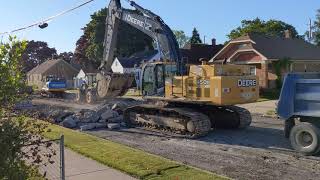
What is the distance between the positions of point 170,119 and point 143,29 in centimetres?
643

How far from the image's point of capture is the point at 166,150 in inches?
521

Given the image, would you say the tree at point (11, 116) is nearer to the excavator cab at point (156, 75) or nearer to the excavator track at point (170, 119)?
the excavator track at point (170, 119)

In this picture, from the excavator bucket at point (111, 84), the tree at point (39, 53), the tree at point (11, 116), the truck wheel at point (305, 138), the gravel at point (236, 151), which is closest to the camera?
the tree at point (11, 116)

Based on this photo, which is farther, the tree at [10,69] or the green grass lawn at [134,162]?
the green grass lawn at [134,162]

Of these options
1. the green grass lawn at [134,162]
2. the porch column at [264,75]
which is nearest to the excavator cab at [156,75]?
the green grass lawn at [134,162]

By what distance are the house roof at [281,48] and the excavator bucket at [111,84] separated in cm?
1654

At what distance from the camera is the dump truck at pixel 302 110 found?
12.0m

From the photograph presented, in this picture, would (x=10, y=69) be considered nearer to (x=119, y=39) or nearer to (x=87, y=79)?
(x=87, y=79)

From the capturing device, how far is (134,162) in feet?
35.3

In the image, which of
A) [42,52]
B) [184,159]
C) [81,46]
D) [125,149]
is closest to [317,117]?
[184,159]

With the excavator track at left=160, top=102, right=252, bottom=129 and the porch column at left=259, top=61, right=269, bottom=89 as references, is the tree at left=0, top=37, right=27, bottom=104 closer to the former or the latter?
the excavator track at left=160, top=102, right=252, bottom=129

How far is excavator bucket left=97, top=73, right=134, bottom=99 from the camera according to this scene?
25.4 metres

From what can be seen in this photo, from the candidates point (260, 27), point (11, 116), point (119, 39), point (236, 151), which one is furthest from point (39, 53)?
point (11, 116)

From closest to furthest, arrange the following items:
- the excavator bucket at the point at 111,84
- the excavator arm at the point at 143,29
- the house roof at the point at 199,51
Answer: the excavator arm at the point at 143,29
the excavator bucket at the point at 111,84
the house roof at the point at 199,51
